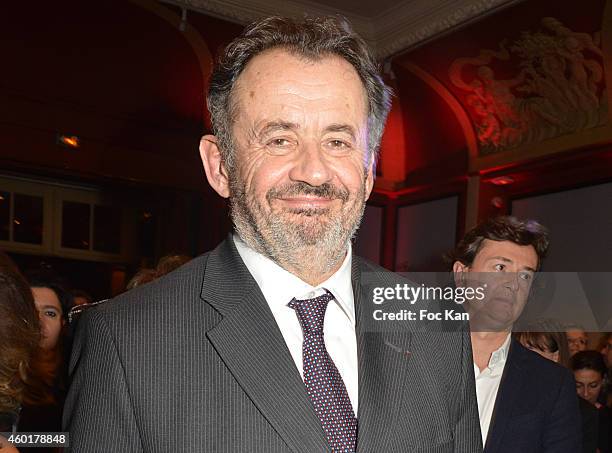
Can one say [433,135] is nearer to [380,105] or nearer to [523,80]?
[523,80]

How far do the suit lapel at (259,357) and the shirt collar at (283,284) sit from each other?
30mm

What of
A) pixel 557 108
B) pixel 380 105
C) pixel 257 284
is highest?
pixel 557 108

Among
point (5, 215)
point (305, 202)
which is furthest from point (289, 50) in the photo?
point (5, 215)

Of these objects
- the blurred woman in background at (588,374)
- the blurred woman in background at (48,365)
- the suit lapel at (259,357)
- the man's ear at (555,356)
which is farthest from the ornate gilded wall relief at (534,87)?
the suit lapel at (259,357)

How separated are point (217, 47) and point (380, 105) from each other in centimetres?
475

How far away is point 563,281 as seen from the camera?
5.10 metres

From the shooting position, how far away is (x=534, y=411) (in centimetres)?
194

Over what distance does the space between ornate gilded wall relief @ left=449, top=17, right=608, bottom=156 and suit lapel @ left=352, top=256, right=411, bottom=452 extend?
4.33 meters

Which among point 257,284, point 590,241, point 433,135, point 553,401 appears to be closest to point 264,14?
point 433,135

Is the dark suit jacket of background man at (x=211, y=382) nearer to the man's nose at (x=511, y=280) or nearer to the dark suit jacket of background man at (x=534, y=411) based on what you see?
the dark suit jacket of background man at (x=534, y=411)

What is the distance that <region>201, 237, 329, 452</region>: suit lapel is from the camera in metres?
1.04

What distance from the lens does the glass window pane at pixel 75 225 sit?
239 inches

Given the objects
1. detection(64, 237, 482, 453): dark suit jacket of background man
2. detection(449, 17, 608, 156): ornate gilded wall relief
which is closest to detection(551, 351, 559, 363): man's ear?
detection(64, 237, 482, 453): dark suit jacket of background man

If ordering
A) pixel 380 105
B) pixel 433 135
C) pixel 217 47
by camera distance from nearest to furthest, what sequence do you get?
1. pixel 380 105
2. pixel 217 47
3. pixel 433 135
